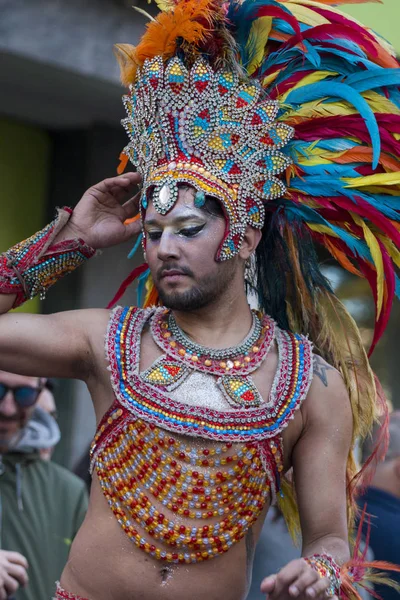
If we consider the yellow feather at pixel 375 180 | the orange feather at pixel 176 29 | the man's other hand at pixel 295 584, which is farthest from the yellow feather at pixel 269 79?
the man's other hand at pixel 295 584

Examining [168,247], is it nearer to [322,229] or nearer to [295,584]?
[322,229]

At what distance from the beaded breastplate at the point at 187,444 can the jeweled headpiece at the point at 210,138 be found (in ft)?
1.23

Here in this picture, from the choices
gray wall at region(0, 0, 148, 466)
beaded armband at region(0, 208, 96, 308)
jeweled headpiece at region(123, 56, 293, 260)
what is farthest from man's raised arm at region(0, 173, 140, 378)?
gray wall at region(0, 0, 148, 466)

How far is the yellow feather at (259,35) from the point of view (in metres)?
3.24

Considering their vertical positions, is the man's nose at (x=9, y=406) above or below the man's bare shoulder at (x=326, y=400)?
below

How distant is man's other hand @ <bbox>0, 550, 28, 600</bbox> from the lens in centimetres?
267

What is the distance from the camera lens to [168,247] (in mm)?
2998

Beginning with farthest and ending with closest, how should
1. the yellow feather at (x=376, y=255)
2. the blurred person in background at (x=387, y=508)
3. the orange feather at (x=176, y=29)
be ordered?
the blurred person in background at (x=387, y=508)
the yellow feather at (x=376, y=255)
the orange feather at (x=176, y=29)

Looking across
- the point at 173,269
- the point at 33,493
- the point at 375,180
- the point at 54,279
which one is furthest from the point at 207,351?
the point at 33,493

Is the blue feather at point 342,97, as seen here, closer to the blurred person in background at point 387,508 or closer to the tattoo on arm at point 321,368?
the tattoo on arm at point 321,368

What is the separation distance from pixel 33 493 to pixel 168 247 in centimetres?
187

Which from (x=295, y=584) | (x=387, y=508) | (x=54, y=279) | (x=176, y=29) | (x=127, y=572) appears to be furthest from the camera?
(x=387, y=508)

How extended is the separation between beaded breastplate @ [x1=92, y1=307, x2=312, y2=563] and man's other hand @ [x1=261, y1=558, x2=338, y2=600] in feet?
1.23

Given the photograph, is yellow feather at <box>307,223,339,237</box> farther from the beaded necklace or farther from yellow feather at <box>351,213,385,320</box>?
the beaded necklace
